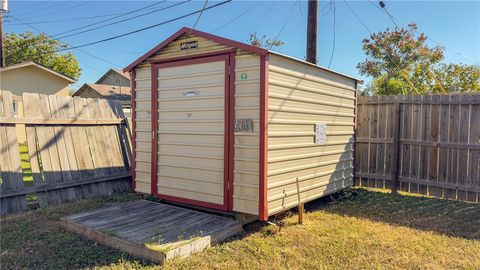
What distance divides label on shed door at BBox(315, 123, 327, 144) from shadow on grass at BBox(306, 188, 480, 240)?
1163mm

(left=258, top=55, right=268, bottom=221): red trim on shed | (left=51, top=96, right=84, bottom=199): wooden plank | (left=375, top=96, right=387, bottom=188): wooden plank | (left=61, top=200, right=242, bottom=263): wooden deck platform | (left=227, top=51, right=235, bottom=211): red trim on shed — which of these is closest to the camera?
(left=61, top=200, right=242, bottom=263): wooden deck platform

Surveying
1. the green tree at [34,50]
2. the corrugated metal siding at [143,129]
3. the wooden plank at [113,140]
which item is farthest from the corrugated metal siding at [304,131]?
the green tree at [34,50]

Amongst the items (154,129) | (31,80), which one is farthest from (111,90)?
(154,129)

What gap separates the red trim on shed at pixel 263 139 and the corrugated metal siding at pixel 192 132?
0.62 metres

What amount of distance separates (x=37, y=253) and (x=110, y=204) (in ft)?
6.31

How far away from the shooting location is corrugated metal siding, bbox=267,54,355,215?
435 cm

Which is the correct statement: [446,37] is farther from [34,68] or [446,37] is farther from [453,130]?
[34,68]

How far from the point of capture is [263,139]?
4145 millimetres

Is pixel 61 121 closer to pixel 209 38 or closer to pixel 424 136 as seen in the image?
pixel 209 38

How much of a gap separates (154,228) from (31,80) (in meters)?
15.9

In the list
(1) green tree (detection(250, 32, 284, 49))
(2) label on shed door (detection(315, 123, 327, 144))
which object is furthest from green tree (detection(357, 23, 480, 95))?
(2) label on shed door (detection(315, 123, 327, 144))

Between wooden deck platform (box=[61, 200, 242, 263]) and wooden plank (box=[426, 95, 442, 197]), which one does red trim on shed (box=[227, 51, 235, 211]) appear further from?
wooden plank (box=[426, 95, 442, 197])

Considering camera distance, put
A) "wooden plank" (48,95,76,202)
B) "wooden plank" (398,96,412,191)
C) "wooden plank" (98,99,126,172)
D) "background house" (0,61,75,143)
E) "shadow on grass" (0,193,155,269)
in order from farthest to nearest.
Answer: "background house" (0,61,75,143) → "wooden plank" (98,99,126,172) → "wooden plank" (398,96,412,191) → "wooden plank" (48,95,76,202) → "shadow on grass" (0,193,155,269)

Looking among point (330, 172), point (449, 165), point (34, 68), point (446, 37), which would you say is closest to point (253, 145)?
point (330, 172)
